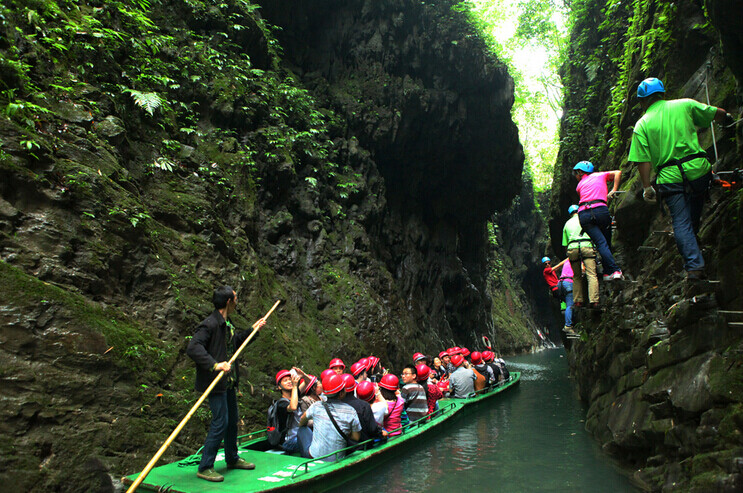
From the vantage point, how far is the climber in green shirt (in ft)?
14.8

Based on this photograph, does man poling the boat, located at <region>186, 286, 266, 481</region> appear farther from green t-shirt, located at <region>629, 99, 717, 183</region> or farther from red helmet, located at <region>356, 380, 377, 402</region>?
green t-shirt, located at <region>629, 99, 717, 183</region>

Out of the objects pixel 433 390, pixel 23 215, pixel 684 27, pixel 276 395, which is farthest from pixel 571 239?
pixel 23 215

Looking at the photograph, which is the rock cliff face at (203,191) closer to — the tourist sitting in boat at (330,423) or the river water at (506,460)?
the tourist sitting in boat at (330,423)

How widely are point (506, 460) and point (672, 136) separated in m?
5.29

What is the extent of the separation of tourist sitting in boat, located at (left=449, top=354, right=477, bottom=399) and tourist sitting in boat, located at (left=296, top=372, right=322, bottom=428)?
5.90 meters

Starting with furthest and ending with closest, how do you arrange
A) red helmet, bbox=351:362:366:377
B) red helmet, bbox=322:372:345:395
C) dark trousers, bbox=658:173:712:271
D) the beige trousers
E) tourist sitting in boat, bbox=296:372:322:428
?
1. red helmet, bbox=351:362:366:377
2. the beige trousers
3. tourist sitting in boat, bbox=296:372:322:428
4. red helmet, bbox=322:372:345:395
5. dark trousers, bbox=658:173:712:271

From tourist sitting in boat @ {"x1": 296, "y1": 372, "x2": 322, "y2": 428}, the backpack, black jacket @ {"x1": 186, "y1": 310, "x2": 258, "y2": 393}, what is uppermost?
black jacket @ {"x1": 186, "y1": 310, "x2": 258, "y2": 393}

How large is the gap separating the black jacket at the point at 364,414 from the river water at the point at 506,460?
614mm

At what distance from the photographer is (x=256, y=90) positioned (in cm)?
1257

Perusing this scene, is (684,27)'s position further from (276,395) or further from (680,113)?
(276,395)

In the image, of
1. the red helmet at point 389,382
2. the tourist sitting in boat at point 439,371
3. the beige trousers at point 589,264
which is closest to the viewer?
the red helmet at point 389,382

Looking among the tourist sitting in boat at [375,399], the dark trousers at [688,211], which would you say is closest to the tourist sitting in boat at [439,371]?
the tourist sitting in boat at [375,399]

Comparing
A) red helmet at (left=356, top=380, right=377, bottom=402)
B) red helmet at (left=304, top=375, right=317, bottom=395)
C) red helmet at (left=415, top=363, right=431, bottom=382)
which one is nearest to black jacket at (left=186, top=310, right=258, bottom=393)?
red helmet at (left=304, top=375, right=317, bottom=395)

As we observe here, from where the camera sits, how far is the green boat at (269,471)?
4836 millimetres
